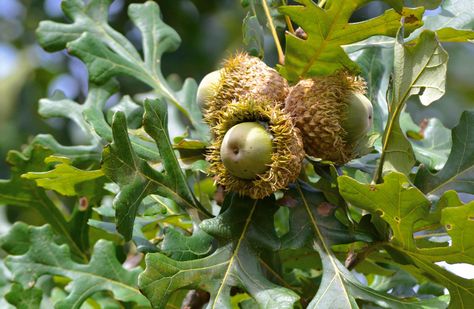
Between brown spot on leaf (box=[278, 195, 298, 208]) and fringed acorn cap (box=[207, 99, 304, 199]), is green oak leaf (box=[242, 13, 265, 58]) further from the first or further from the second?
brown spot on leaf (box=[278, 195, 298, 208])

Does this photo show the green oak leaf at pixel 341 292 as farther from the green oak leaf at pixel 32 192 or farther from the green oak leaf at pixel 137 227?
the green oak leaf at pixel 32 192

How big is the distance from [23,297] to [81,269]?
14 cm

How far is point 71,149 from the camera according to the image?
1.80 m

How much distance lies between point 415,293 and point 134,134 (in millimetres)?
707

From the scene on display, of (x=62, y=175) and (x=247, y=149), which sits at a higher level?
(x=247, y=149)

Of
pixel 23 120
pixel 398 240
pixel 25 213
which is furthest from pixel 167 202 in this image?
pixel 23 120

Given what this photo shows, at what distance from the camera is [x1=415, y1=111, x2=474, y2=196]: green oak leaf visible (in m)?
1.49

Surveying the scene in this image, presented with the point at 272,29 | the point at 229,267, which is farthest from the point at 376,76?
the point at 229,267

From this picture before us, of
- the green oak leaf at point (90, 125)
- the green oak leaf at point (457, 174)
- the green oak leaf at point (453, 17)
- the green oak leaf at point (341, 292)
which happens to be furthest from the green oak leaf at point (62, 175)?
the green oak leaf at point (453, 17)

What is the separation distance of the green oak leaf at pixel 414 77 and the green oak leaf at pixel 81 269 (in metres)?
0.62

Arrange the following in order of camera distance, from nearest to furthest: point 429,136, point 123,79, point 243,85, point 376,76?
point 243,85, point 376,76, point 429,136, point 123,79

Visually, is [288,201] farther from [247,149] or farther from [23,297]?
[23,297]

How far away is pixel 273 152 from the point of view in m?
1.37

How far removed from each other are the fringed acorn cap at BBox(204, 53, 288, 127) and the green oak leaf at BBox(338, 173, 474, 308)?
0.22 meters
